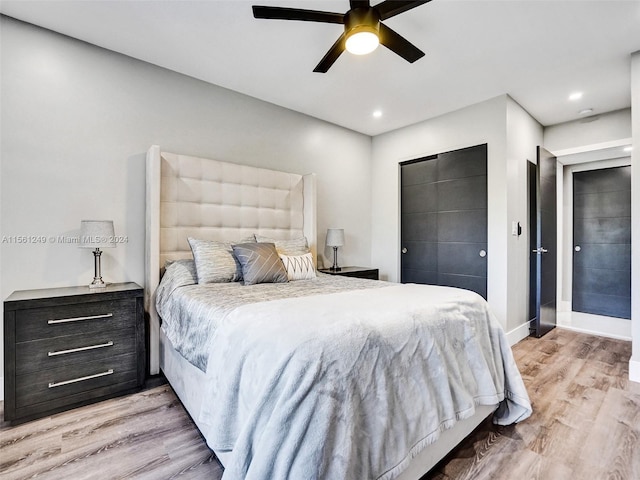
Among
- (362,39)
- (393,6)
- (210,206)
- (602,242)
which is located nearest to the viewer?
(393,6)

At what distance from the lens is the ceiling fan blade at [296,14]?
5.85ft

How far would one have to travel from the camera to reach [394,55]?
2736mm

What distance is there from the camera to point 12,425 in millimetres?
1992

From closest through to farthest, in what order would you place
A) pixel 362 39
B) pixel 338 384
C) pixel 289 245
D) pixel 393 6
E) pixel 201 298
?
pixel 338 384 < pixel 393 6 < pixel 362 39 < pixel 201 298 < pixel 289 245

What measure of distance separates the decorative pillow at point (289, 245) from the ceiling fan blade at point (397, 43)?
1.95 meters

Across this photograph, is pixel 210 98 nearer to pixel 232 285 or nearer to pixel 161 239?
pixel 161 239

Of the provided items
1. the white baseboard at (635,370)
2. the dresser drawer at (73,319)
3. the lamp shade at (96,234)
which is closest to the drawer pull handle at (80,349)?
the dresser drawer at (73,319)

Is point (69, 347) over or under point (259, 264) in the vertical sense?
under

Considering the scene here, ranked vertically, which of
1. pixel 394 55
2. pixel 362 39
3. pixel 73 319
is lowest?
pixel 73 319

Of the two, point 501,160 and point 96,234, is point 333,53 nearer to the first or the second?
point 96,234

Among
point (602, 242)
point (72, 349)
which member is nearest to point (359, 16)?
point (72, 349)

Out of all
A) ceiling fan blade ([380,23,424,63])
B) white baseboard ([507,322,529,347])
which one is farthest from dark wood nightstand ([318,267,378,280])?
ceiling fan blade ([380,23,424,63])

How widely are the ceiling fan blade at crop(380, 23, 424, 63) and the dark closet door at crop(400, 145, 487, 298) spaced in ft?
6.35

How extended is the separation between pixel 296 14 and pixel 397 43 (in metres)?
0.66
